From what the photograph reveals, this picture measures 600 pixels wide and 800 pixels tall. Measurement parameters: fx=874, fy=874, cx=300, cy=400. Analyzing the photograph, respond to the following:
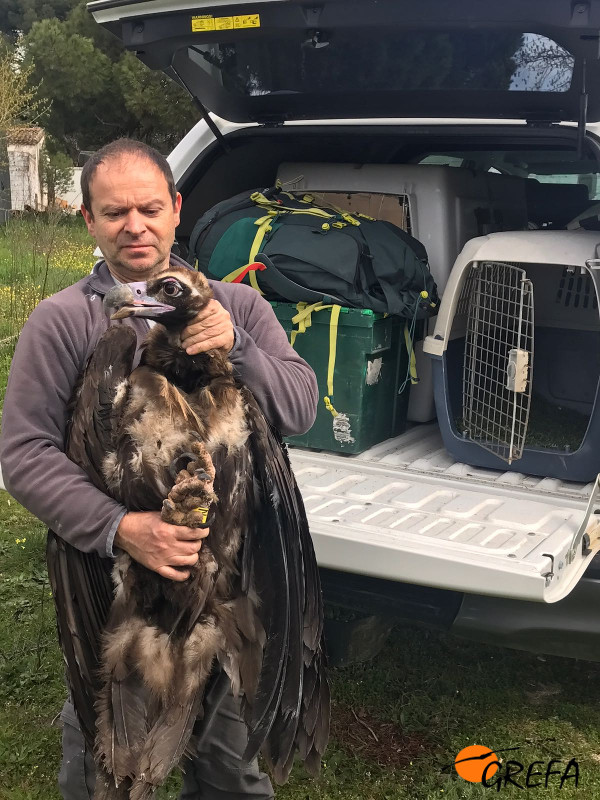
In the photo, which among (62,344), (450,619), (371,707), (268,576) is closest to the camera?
(62,344)

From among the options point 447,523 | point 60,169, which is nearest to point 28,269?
point 447,523

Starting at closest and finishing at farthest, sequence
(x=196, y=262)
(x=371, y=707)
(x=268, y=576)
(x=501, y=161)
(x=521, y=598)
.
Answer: (x=268, y=576) → (x=521, y=598) → (x=371, y=707) → (x=196, y=262) → (x=501, y=161)

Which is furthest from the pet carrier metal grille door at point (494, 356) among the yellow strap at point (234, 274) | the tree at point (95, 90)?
the tree at point (95, 90)

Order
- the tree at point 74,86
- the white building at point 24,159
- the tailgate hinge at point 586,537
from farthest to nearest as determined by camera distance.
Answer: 1. the tree at point 74,86
2. the white building at point 24,159
3. the tailgate hinge at point 586,537

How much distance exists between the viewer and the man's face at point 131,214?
196 cm

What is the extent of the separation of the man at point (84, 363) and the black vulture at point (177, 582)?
0.06 m

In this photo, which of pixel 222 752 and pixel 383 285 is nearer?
pixel 222 752

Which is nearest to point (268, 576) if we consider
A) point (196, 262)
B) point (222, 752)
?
point (222, 752)

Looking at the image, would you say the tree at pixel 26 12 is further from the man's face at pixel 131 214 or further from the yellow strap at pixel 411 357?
the man's face at pixel 131 214

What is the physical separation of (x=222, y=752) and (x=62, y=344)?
104 cm

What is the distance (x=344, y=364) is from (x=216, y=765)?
1710 mm

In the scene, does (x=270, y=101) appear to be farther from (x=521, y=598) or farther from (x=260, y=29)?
(x=521, y=598)

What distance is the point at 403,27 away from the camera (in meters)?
2.83

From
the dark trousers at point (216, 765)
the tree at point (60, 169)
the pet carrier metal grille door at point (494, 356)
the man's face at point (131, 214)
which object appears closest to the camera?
the man's face at point (131, 214)
